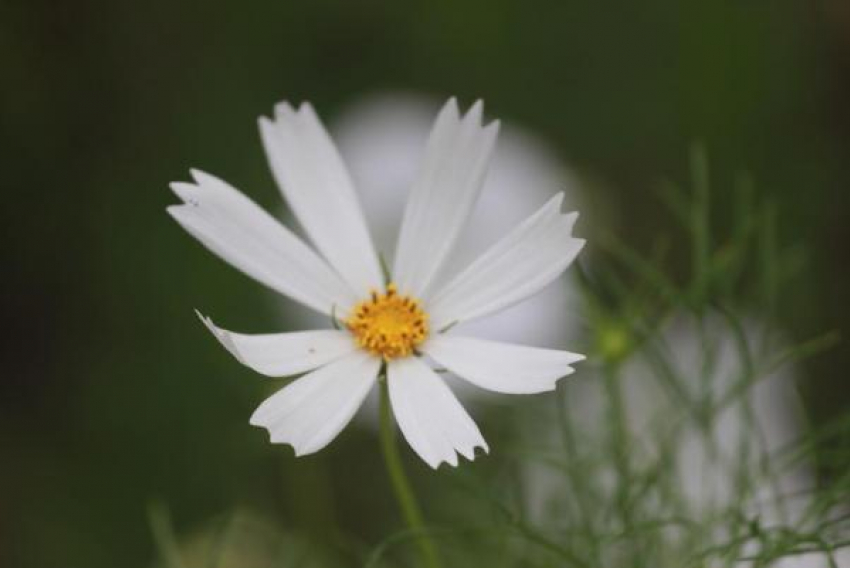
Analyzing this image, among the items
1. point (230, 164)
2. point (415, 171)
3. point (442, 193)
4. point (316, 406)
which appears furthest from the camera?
point (230, 164)

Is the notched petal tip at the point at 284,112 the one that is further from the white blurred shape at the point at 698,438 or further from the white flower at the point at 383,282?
the white blurred shape at the point at 698,438

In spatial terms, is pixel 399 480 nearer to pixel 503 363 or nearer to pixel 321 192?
pixel 503 363

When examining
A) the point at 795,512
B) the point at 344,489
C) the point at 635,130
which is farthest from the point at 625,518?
the point at 635,130

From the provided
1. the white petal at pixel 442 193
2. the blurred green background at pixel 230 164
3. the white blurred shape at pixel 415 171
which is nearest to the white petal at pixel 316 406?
the white petal at pixel 442 193

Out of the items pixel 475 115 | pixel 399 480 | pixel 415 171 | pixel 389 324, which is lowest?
pixel 399 480

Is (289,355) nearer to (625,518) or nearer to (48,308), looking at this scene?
(625,518)

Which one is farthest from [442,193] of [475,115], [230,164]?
[230,164]

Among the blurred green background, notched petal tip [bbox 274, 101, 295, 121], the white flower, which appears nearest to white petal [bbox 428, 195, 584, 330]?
the white flower
